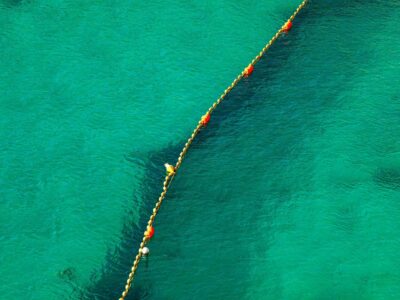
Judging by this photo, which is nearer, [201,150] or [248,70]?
[201,150]

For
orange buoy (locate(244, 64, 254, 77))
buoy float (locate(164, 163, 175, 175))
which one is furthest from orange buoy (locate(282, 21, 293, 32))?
buoy float (locate(164, 163, 175, 175))

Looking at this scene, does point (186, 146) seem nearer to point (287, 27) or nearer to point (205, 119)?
point (205, 119)

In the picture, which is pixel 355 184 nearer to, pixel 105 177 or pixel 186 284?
pixel 186 284

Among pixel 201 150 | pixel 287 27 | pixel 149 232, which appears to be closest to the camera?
pixel 149 232

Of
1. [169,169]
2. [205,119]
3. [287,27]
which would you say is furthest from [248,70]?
[169,169]

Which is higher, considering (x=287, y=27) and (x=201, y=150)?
(x=287, y=27)

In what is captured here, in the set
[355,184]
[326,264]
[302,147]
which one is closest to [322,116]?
[302,147]

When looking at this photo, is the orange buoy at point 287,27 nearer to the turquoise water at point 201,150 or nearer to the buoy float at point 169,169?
the turquoise water at point 201,150

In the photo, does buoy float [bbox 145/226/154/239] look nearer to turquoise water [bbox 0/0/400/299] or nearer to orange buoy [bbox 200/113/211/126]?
turquoise water [bbox 0/0/400/299]

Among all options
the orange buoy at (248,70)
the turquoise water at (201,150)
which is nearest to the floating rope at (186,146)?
the orange buoy at (248,70)
